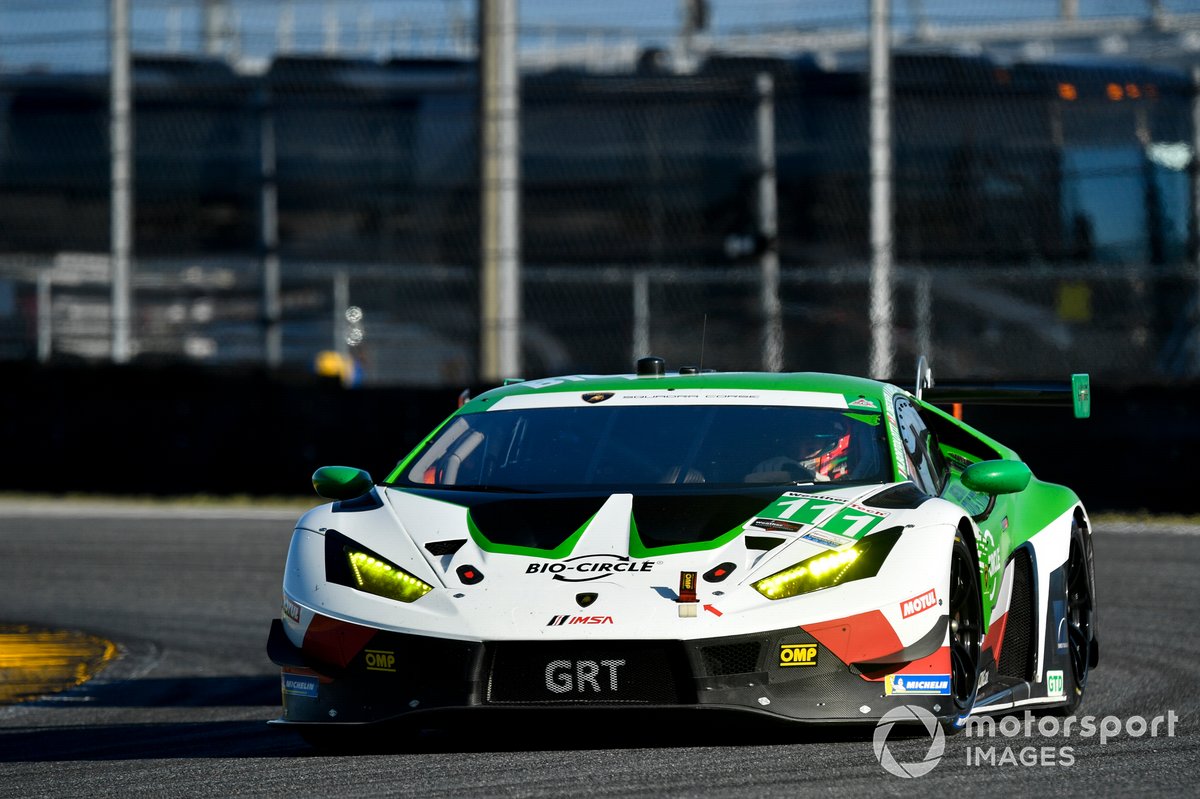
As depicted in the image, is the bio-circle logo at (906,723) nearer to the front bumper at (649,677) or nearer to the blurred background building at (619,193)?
the front bumper at (649,677)

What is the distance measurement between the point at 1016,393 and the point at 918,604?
2330mm

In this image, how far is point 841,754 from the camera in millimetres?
5355

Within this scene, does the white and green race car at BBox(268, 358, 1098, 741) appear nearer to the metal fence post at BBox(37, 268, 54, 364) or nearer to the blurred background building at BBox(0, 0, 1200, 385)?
the blurred background building at BBox(0, 0, 1200, 385)

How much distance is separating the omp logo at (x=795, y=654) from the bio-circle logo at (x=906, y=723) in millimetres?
269

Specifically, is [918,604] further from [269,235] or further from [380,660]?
[269,235]

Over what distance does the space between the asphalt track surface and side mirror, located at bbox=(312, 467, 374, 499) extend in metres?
0.78

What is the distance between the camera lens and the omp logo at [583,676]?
5168 mm

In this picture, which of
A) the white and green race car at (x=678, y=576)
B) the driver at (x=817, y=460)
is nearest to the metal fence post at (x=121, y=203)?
the white and green race car at (x=678, y=576)

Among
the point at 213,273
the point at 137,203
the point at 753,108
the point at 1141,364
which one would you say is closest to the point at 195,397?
the point at 213,273

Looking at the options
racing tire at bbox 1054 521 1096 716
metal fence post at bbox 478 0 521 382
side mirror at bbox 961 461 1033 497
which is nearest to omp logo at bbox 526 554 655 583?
side mirror at bbox 961 461 1033 497

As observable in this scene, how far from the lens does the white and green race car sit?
17.0ft

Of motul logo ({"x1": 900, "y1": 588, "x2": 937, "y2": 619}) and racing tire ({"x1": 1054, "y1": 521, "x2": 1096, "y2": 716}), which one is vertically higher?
motul logo ({"x1": 900, "y1": 588, "x2": 937, "y2": 619})

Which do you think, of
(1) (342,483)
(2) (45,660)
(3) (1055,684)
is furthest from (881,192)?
(1) (342,483)

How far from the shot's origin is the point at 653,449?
630cm
